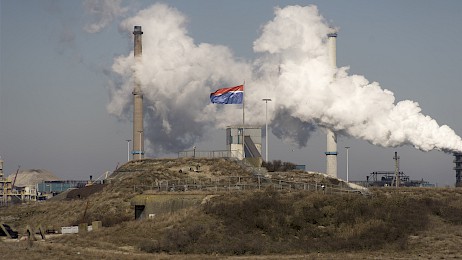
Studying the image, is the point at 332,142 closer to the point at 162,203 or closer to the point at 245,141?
the point at 245,141

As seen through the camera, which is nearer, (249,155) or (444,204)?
(444,204)

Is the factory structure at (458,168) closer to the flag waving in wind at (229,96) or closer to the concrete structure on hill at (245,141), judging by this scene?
the concrete structure on hill at (245,141)

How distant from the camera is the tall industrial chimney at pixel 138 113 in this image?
5123 inches

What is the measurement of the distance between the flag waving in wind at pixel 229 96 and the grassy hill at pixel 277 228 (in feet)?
42.1

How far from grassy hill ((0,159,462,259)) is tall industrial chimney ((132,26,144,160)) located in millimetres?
52209

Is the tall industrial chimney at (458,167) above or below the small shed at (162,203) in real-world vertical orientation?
above

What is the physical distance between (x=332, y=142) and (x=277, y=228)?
6592cm

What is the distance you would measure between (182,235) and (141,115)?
7849 cm

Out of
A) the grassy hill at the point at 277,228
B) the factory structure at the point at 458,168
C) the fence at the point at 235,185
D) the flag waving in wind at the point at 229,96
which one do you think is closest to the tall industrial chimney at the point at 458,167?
the factory structure at the point at 458,168

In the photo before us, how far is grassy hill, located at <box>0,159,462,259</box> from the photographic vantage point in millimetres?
53031

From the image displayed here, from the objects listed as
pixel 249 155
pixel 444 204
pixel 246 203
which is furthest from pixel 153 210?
pixel 249 155

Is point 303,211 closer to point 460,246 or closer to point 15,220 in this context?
point 460,246

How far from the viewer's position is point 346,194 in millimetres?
68188

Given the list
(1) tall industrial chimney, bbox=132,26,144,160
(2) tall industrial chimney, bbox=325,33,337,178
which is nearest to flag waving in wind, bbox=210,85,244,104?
(2) tall industrial chimney, bbox=325,33,337,178
